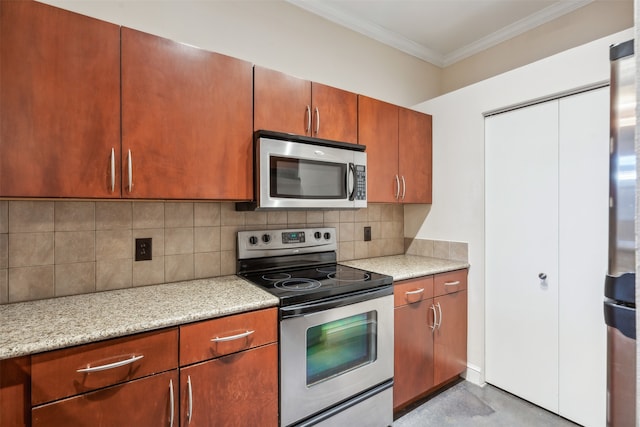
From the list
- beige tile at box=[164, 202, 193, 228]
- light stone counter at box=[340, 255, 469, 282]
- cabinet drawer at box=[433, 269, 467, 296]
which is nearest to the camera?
beige tile at box=[164, 202, 193, 228]

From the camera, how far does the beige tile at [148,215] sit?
1.69 m

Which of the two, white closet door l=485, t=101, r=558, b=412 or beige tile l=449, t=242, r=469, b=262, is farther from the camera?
beige tile l=449, t=242, r=469, b=262

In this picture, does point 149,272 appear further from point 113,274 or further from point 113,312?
point 113,312

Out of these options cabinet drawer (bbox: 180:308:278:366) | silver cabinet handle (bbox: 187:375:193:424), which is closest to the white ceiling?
cabinet drawer (bbox: 180:308:278:366)

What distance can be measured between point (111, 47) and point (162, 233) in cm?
93

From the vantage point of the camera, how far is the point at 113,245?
5.33 feet

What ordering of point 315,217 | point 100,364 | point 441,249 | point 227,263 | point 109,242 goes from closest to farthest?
point 100,364, point 109,242, point 227,263, point 315,217, point 441,249

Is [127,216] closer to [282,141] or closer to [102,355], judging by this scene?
[102,355]

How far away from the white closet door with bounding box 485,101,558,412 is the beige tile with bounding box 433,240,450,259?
1.00 ft

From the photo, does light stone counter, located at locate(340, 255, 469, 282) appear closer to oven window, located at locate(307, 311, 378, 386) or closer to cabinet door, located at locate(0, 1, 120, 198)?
oven window, located at locate(307, 311, 378, 386)

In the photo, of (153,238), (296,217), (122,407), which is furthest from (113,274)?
(296,217)

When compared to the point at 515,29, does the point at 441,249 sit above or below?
below

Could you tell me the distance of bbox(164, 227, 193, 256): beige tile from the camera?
177 centimetres

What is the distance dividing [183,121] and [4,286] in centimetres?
107
